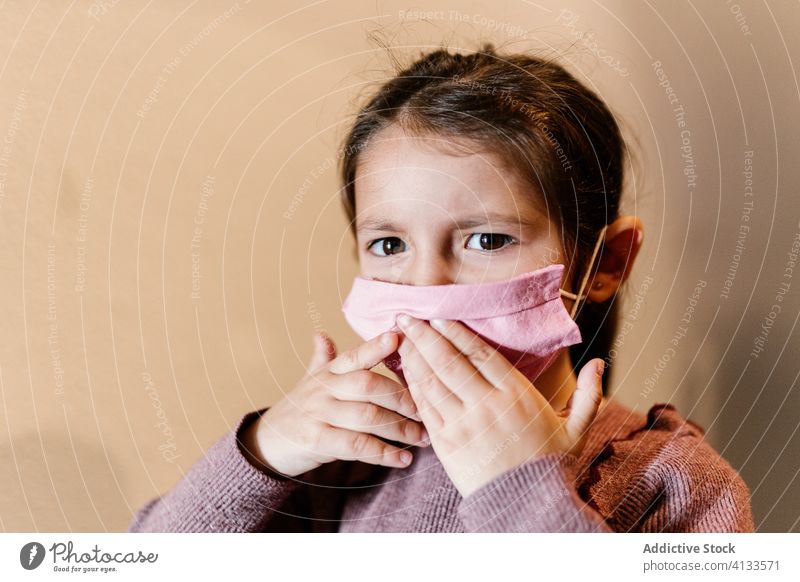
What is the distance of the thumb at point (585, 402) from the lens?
520 millimetres

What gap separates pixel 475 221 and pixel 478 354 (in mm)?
97

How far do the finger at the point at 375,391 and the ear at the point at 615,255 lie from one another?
0.57 ft

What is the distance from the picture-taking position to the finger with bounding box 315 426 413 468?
0.56 meters

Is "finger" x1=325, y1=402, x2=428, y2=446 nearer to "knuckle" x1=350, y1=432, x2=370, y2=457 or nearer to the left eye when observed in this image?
"knuckle" x1=350, y1=432, x2=370, y2=457

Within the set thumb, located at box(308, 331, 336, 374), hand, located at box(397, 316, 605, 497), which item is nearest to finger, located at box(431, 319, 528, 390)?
hand, located at box(397, 316, 605, 497)

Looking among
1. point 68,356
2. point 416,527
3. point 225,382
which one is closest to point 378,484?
point 416,527

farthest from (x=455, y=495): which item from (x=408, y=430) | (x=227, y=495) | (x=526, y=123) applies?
(x=526, y=123)

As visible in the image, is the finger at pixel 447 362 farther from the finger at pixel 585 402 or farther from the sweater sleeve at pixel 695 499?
the sweater sleeve at pixel 695 499

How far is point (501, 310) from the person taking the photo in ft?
1.77

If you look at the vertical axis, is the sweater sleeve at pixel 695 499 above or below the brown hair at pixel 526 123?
below

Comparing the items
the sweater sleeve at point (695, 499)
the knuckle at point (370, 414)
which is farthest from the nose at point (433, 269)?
the sweater sleeve at point (695, 499)
